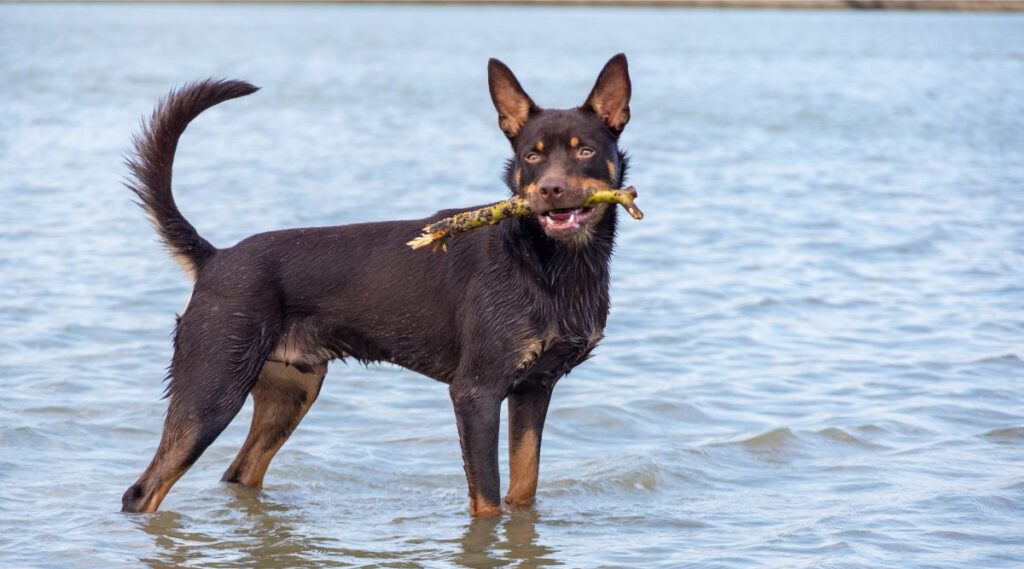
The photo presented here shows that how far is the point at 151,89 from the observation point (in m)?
30.4

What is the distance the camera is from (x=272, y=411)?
642 cm

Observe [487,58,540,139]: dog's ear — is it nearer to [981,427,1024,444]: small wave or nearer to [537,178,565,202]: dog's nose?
[537,178,565,202]: dog's nose

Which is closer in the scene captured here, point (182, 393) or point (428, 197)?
point (182, 393)

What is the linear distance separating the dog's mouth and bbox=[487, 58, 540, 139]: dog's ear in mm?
486

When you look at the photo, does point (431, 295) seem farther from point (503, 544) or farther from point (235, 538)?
point (235, 538)

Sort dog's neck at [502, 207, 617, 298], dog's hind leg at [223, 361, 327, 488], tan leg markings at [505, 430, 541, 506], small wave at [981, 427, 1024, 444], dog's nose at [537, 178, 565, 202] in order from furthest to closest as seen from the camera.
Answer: small wave at [981, 427, 1024, 444] < dog's hind leg at [223, 361, 327, 488] < tan leg markings at [505, 430, 541, 506] < dog's neck at [502, 207, 617, 298] < dog's nose at [537, 178, 565, 202]

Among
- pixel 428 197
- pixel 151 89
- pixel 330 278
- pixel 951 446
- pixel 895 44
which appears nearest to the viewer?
pixel 330 278

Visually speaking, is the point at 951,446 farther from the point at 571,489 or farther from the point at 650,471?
the point at 571,489

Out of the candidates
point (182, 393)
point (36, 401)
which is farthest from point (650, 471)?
point (36, 401)

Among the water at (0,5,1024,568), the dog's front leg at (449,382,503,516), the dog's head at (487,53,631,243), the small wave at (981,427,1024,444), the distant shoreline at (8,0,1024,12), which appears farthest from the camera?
the distant shoreline at (8,0,1024,12)

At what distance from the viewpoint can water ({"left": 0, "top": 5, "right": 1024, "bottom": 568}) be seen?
5.95 meters

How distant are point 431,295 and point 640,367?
134 inches

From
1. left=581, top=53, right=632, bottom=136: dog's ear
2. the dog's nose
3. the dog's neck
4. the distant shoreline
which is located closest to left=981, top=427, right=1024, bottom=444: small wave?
the dog's neck

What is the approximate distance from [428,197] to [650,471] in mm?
9379
